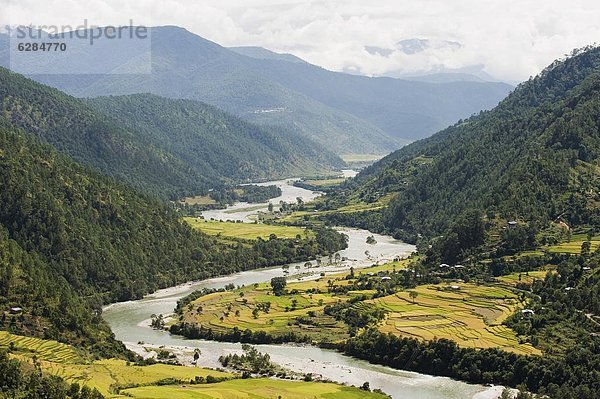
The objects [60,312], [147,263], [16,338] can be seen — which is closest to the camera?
[16,338]

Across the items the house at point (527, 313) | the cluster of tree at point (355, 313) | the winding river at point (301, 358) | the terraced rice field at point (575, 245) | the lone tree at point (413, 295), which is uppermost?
the terraced rice field at point (575, 245)

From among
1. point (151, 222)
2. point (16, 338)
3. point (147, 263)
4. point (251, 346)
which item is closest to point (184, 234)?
point (151, 222)

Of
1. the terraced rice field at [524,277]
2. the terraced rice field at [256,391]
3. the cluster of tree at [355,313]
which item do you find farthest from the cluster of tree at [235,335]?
the terraced rice field at [524,277]

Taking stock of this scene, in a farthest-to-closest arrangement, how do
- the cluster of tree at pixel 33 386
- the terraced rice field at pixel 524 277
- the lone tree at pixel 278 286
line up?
the lone tree at pixel 278 286 < the terraced rice field at pixel 524 277 < the cluster of tree at pixel 33 386

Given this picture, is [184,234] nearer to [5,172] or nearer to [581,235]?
[5,172]

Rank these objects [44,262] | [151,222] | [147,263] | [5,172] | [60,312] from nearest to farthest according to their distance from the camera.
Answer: [60,312]
[44,262]
[5,172]
[147,263]
[151,222]

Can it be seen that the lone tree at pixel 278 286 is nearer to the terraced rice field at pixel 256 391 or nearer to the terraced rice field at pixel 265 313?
the terraced rice field at pixel 265 313

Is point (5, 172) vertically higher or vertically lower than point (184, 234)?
higher
